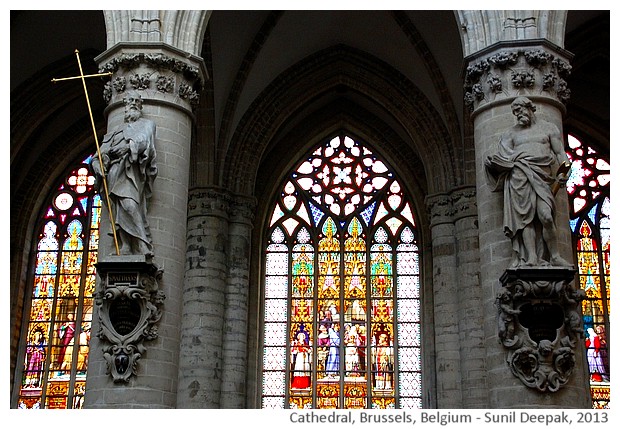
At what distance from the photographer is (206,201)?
19.6 meters

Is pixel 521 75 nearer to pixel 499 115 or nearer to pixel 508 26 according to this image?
pixel 499 115

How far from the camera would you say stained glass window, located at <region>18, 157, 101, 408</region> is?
68.5 ft

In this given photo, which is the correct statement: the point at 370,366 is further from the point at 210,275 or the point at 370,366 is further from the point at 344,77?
the point at 344,77

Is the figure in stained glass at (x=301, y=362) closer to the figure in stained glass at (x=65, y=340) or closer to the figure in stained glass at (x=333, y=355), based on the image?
the figure in stained glass at (x=333, y=355)

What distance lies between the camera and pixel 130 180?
13000 millimetres

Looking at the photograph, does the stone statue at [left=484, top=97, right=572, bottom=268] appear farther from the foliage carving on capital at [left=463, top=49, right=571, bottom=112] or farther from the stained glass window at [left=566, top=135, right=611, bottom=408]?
the stained glass window at [left=566, top=135, right=611, bottom=408]

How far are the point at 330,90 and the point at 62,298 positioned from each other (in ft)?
25.2

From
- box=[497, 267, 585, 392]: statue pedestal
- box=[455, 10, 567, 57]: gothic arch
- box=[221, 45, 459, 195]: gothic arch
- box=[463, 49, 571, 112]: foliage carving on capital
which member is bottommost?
box=[497, 267, 585, 392]: statue pedestal

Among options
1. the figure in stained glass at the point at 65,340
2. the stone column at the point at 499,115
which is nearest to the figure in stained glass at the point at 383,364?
the figure in stained glass at the point at 65,340

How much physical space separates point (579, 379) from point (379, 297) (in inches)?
360

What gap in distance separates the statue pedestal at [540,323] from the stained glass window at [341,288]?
327 inches

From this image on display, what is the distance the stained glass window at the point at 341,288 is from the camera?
68.0 feet

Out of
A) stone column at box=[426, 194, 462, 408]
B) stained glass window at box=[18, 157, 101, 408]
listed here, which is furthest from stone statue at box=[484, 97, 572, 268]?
stained glass window at box=[18, 157, 101, 408]

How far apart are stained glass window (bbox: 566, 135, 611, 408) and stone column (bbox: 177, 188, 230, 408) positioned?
7675 mm
